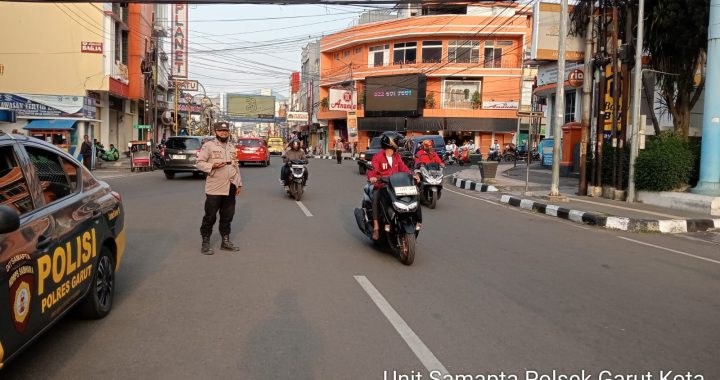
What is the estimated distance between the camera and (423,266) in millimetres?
7090

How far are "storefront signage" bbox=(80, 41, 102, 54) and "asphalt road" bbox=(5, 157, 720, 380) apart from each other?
2431 centimetres

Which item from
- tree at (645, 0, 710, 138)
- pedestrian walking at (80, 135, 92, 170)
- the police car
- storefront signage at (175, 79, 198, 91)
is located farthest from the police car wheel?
storefront signage at (175, 79, 198, 91)

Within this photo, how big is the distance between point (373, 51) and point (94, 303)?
169 feet

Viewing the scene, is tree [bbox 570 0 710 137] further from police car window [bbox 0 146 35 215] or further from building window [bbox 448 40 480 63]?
building window [bbox 448 40 480 63]

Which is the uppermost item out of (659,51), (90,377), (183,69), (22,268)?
(183,69)

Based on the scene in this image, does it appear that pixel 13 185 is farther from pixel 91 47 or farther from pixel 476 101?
pixel 476 101

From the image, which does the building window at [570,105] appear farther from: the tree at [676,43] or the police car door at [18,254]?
the police car door at [18,254]

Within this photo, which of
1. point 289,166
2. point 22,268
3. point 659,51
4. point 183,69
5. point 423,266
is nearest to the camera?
point 22,268

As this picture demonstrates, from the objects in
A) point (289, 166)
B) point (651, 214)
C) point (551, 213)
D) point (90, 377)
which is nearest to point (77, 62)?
point (289, 166)

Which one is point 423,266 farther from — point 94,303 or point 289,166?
point 289,166

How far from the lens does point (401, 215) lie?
23.3ft

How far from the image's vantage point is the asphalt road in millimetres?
3949

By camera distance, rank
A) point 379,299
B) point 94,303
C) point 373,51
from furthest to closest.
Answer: point 373,51 → point 379,299 → point 94,303

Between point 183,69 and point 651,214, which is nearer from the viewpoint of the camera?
point 651,214
